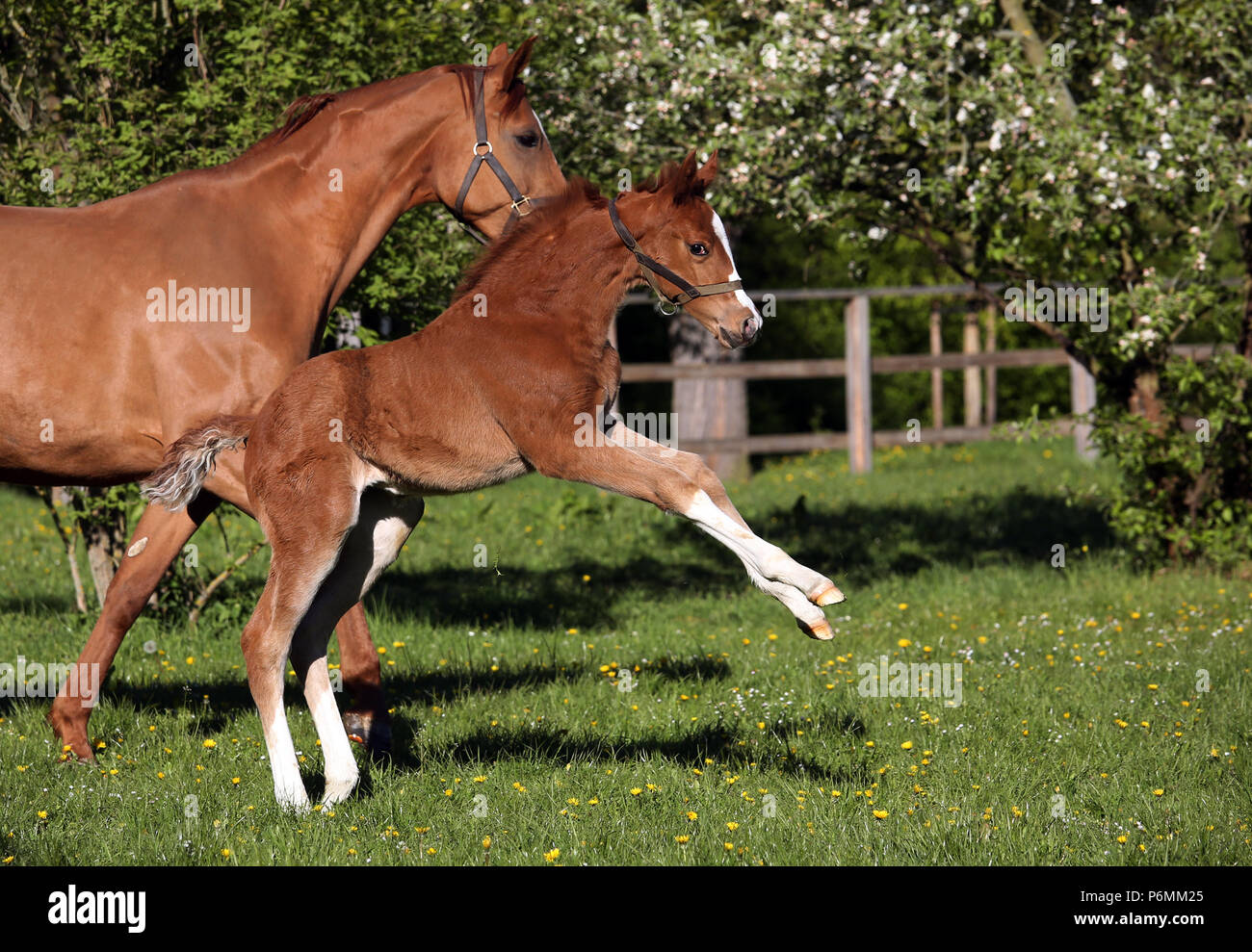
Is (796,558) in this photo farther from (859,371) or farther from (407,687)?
(859,371)

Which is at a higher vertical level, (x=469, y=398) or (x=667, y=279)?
(x=667, y=279)

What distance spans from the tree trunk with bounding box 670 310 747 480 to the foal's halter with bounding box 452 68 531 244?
10.0m

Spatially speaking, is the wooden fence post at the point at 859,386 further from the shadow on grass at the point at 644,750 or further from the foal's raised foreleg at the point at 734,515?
the foal's raised foreleg at the point at 734,515

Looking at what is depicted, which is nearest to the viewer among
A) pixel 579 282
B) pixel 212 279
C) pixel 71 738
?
pixel 579 282

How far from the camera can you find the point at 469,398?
4492 millimetres

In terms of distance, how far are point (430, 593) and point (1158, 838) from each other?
231 inches

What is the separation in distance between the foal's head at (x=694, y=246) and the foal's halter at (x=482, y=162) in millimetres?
941

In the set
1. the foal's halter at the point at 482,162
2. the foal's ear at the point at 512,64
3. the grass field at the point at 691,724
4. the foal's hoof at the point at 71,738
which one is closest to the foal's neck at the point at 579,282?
the foal's halter at the point at 482,162

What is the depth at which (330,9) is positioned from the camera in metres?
7.15

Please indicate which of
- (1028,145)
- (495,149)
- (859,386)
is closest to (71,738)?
(495,149)

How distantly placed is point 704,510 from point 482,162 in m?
2.10

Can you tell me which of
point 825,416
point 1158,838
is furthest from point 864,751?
point 825,416

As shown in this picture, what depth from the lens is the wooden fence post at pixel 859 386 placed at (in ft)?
50.6
